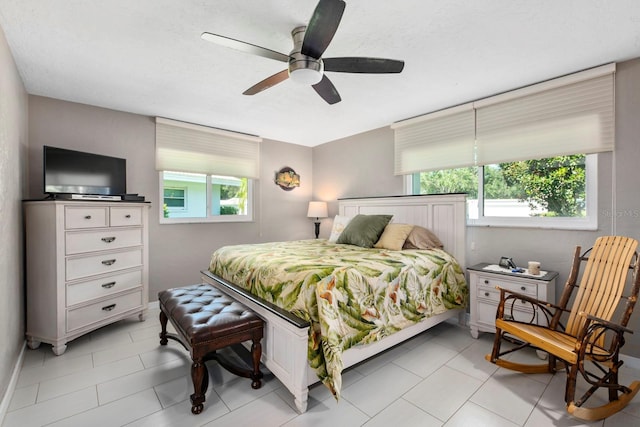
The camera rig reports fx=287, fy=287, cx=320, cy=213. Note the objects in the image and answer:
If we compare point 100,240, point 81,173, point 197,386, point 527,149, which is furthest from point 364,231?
point 81,173

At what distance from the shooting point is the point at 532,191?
280 centimetres

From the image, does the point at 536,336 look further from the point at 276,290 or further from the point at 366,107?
the point at 366,107

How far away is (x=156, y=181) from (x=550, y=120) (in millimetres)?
4252

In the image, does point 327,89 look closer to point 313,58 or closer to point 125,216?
point 313,58

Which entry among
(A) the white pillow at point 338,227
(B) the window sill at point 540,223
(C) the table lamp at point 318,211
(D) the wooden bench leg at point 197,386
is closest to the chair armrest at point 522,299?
(B) the window sill at point 540,223

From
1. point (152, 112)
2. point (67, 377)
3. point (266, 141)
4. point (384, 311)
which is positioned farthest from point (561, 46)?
point (67, 377)

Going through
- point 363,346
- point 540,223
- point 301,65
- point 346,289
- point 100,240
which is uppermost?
point 301,65

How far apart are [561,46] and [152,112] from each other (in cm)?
393

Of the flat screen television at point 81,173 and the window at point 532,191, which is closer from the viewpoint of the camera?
the window at point 532,191

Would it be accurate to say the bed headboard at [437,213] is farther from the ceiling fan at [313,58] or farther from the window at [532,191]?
the ceiling fan at [313,58]

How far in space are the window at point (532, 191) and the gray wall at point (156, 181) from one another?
8.38 feet

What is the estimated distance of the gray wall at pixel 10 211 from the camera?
182 cm

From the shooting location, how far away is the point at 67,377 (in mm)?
2066

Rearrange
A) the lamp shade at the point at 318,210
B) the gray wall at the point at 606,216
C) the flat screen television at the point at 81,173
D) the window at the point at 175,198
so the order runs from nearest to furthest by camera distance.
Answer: the gray wall at the point at 606,216, the flat screen television at the point at 81,173, the window at the point at 175,198, the lamp shade at the point at 318,210
